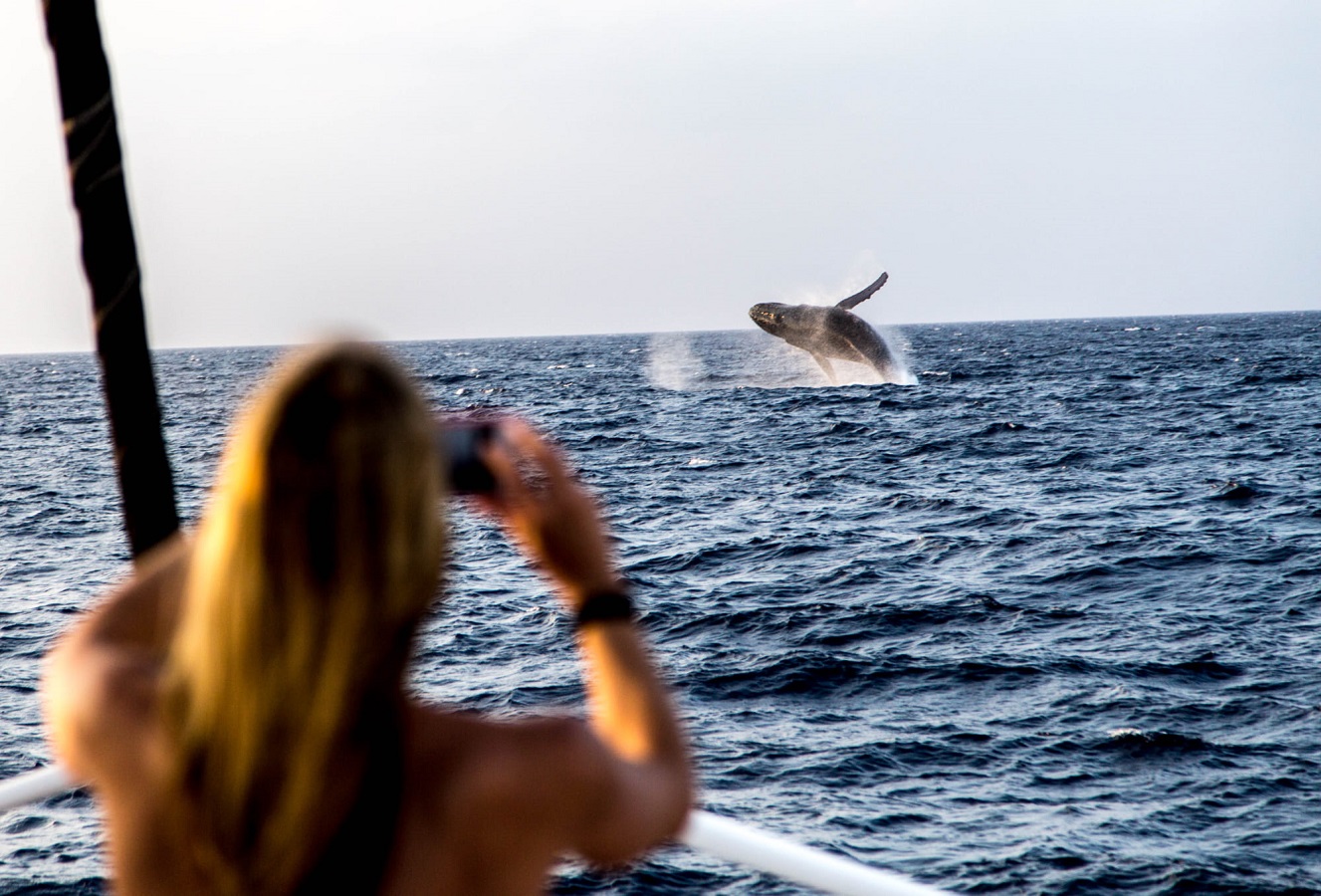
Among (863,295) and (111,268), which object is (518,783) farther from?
(863,295)

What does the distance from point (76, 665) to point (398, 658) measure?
0.35 metres

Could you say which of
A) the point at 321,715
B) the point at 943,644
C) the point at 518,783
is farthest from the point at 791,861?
the point at 943,644

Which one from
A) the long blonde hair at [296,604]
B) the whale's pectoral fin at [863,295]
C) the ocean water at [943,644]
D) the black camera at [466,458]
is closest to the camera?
the long blonde hair at [296,604]

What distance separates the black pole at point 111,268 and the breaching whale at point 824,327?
110ft

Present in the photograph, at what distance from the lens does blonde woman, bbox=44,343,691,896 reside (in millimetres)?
1198

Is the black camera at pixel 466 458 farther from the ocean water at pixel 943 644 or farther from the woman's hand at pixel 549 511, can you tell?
the ocean water at pixel 943 644

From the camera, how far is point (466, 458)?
1374mm

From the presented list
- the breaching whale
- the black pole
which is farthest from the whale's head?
the black pole

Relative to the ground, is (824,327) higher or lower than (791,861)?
higher

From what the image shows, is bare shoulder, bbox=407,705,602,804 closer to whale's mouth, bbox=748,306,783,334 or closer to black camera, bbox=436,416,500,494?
black camera, bbox=436,416,500,494

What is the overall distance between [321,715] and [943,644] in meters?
11.2

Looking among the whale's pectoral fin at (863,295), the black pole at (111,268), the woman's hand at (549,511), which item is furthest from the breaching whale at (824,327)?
the woman's hand at (549,511)

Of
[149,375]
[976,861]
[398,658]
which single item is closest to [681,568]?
[976,861]

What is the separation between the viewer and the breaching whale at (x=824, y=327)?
119 ft
